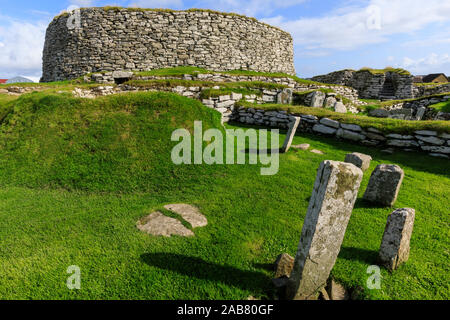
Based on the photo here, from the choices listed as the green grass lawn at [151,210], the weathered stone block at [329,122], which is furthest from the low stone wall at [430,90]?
the green grass lawn at [151,210]

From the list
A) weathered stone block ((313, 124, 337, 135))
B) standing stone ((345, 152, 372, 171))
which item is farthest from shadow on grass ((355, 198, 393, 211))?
weathered stone block ((313, 124, 337, 135))

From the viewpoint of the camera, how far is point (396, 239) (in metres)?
3.45

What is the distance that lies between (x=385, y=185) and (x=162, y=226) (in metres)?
5.27

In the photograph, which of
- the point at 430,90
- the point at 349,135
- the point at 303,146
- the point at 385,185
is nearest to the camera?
the point at 385,185

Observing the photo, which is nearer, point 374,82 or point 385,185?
point 385,185

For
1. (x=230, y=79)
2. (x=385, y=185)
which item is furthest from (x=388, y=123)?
(x=230, y=79)

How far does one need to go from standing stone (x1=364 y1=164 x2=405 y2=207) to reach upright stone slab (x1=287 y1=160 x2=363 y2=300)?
3.20m

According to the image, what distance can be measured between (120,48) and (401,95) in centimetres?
3196

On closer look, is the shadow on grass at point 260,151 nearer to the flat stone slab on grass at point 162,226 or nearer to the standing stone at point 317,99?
the flat stone slab on grass at point 162,226

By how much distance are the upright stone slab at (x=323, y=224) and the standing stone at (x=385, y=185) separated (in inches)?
126

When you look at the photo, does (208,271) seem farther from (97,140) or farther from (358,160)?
(97,140)

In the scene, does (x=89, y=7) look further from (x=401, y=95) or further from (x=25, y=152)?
(x=401, y=95)

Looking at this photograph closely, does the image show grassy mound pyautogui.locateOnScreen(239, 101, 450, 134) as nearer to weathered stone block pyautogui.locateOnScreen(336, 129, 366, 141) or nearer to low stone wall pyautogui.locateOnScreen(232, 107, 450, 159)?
low stone wall pyautogui.locateOnScreen(232, 107, 450, 159)

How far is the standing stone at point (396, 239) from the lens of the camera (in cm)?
344
